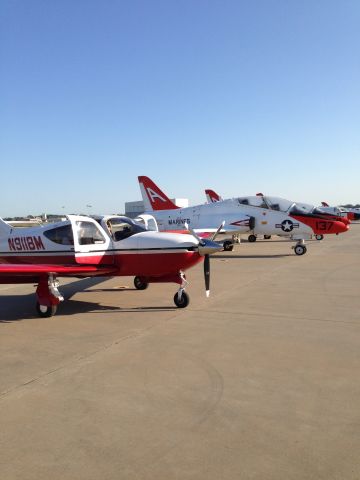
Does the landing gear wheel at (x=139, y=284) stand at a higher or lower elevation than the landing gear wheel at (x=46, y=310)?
lower

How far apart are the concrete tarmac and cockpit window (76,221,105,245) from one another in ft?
4.72

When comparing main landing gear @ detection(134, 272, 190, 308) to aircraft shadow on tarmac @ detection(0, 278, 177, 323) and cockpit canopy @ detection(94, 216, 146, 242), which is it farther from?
cockpit canopy @ detection(94, 216, 146, 242)

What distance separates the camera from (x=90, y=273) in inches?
342

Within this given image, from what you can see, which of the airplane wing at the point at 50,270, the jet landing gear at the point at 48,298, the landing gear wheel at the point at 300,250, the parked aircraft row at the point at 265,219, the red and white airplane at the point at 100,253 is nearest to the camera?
the airplane wing at the point at 50,270

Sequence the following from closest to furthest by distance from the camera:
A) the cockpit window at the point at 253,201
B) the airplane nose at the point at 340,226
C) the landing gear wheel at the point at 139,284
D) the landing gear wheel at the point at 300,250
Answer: the landing gear wheel at the point at 139,284, the landing gear wheel at the point at 300,250, the airplane nose at the point at 340,226, the cockpit window at the point at 253,201

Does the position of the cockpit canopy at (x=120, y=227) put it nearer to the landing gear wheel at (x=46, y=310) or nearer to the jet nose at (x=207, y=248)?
the jet nose at (x=207, y=248)

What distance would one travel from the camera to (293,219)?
62.8ft

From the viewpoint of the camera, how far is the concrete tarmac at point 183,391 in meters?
3.21

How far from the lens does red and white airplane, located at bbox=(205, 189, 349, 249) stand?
62.0 ft

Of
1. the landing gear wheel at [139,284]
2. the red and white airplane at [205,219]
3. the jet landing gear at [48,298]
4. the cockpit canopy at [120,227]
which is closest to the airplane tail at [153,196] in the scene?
the red and white airplane at [205,219]

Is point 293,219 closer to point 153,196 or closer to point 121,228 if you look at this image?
point 153,196

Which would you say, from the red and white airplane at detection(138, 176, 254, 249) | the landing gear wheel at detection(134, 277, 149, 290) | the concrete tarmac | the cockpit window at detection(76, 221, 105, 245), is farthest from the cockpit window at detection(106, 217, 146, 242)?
the red and white airplane at detection(138, 176, 254, 249)

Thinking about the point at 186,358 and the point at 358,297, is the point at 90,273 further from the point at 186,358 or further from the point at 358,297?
the point at 358,297

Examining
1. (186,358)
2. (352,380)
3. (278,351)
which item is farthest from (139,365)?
(352,380)
